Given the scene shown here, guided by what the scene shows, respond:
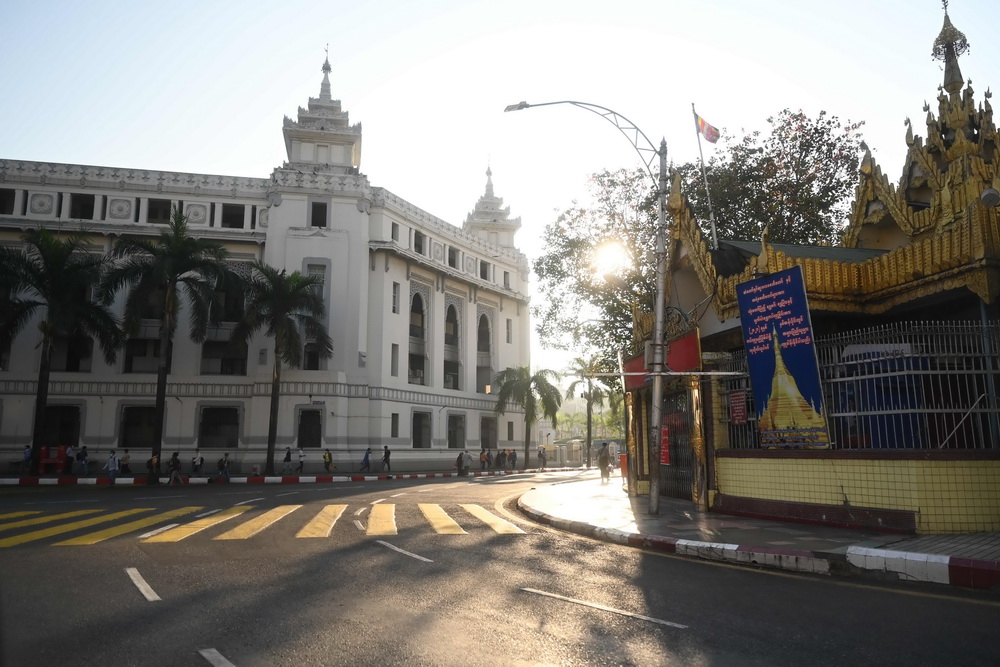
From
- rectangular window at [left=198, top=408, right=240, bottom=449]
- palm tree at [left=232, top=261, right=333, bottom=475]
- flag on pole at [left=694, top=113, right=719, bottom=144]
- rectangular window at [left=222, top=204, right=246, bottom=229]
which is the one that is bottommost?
rectangular window at [left=198, top=408, right=240, bottom=449]

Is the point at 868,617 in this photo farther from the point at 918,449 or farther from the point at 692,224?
the point at 692,224

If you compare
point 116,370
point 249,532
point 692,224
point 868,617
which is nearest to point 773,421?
point 692,224

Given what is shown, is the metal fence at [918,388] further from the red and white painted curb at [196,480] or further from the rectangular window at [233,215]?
the rectangular window at [233,215]

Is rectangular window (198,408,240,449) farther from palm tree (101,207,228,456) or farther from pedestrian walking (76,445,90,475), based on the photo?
palm tree (101,207,228,456)

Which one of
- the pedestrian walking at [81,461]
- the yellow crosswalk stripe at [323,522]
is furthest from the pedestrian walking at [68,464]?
the yellow crosswalk stripe at [323,522]

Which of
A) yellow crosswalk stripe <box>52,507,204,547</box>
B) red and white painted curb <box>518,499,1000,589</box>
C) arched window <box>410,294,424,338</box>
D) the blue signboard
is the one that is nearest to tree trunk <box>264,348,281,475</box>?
arched window <box>410,294,424,338</box>

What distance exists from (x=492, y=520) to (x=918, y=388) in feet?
26.4

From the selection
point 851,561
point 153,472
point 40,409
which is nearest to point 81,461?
point 40,409

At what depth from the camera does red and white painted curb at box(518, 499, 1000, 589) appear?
7699 mm

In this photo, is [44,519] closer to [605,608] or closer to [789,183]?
[605,608]

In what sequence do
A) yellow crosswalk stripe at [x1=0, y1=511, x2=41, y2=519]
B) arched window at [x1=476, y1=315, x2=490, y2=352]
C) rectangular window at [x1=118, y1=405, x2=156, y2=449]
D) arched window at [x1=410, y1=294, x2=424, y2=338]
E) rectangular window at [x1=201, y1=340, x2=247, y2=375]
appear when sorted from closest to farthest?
yellow crosswalk stripe at [x1=0, y1=511, x2=41, y2=519]
rectangular window at [x1=118, y1=405, x2=156, y2=449]
rectangular window at [x1=201, y1=340, x2=247, y2=375]
arched window at [x1=410, y1=294, x2=424, y2=338]
arched window at [x1=476, y1=315, x2=490, y2=352]

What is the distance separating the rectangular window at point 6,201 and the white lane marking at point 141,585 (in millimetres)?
40860

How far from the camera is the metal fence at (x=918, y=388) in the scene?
10672mm

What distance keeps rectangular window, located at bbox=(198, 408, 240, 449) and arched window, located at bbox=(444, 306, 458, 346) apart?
1589cm
